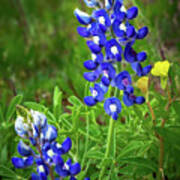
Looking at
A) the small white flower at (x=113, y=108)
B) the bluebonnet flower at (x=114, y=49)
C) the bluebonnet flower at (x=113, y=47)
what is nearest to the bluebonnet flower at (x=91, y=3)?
the bluebonnet flower at (x=113, y=47)

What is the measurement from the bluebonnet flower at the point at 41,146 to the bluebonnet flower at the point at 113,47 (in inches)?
9.8

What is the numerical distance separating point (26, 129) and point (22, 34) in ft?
9.63

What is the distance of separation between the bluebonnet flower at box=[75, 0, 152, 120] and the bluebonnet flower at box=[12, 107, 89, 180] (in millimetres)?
248

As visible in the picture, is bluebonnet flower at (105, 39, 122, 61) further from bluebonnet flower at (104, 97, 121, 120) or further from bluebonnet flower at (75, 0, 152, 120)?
bluebonnet flower at (104, 97, 121, 120)

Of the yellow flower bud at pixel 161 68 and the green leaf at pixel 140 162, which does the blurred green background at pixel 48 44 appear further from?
the green leaf at pixel 140 162

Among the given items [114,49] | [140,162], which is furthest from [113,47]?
[140,162]

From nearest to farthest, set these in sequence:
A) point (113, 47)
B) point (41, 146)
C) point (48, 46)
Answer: point (41, 146) → point (113, 47) → point (48, 46)

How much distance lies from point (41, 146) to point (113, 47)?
462mm

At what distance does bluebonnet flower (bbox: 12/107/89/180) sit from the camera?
979 mm

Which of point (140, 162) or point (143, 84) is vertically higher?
point (143, 84)

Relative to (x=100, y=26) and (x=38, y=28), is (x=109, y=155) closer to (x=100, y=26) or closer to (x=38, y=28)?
(x=100, y=26)

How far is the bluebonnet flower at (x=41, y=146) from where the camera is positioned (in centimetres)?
98

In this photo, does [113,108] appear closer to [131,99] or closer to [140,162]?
[131,99]

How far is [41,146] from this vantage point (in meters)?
1.04
